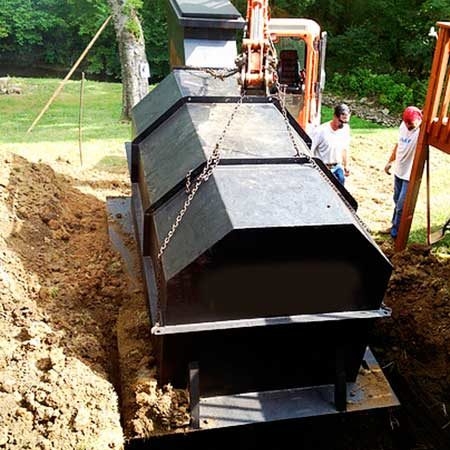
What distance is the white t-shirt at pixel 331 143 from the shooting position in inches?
258

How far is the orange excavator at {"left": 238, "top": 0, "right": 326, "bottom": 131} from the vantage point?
487cm

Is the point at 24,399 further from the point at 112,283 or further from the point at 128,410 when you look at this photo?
the point at 112,283

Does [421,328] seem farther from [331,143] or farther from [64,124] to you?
[64,124]

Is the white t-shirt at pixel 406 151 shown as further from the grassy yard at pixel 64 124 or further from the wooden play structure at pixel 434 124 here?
the grassy yard at pixel 64 124

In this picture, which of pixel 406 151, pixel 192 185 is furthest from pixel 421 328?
pixel 192 185

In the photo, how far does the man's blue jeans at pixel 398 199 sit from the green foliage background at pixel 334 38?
379 inches

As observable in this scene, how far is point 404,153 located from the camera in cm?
663

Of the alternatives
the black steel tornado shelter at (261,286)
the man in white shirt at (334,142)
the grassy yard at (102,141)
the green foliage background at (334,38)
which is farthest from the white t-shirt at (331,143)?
the green foliage background at (334,38)

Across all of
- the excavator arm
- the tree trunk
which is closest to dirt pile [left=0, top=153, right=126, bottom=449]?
the excavator arm

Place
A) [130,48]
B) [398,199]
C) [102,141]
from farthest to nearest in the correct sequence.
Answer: [130,48] < [102,141] < [398,199]

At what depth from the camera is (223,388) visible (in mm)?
3998

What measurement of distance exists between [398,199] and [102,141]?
608 cm

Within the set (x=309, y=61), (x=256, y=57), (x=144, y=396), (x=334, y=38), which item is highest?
(x=256, y=57)

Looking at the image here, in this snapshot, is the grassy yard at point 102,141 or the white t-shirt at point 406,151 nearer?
the white t-shirt at point 406,151
